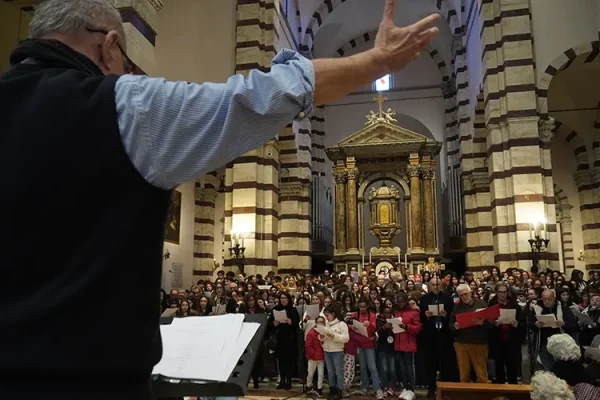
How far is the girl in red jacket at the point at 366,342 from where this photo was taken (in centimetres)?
905

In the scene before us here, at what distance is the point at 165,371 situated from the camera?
1718mm

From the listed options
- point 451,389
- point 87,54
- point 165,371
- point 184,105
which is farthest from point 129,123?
point 451,389

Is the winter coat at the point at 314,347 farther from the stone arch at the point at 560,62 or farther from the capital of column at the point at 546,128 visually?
the stone arch at the point at 560,62

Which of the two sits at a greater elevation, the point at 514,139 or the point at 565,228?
the point at 514,139

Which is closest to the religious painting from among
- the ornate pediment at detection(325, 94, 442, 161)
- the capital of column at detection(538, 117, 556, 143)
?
the ornate pediment at detection(325, 94, 442, 161)

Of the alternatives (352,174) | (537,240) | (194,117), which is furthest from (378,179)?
(194,117)

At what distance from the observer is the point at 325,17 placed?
2570 cm

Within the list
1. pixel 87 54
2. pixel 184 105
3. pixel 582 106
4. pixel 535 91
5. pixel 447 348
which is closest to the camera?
pixel 184 105

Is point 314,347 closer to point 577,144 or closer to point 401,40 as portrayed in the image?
point 401,40

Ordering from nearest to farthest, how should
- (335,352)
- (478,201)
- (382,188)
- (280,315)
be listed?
(335,352) → (280,315) → (478,201) → (382,188)

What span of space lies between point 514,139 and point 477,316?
838 centimetres

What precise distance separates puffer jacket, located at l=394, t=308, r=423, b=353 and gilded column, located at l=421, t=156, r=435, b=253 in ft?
36.6

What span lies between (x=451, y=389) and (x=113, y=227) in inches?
256

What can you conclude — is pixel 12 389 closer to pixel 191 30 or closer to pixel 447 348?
pixel 447 348
